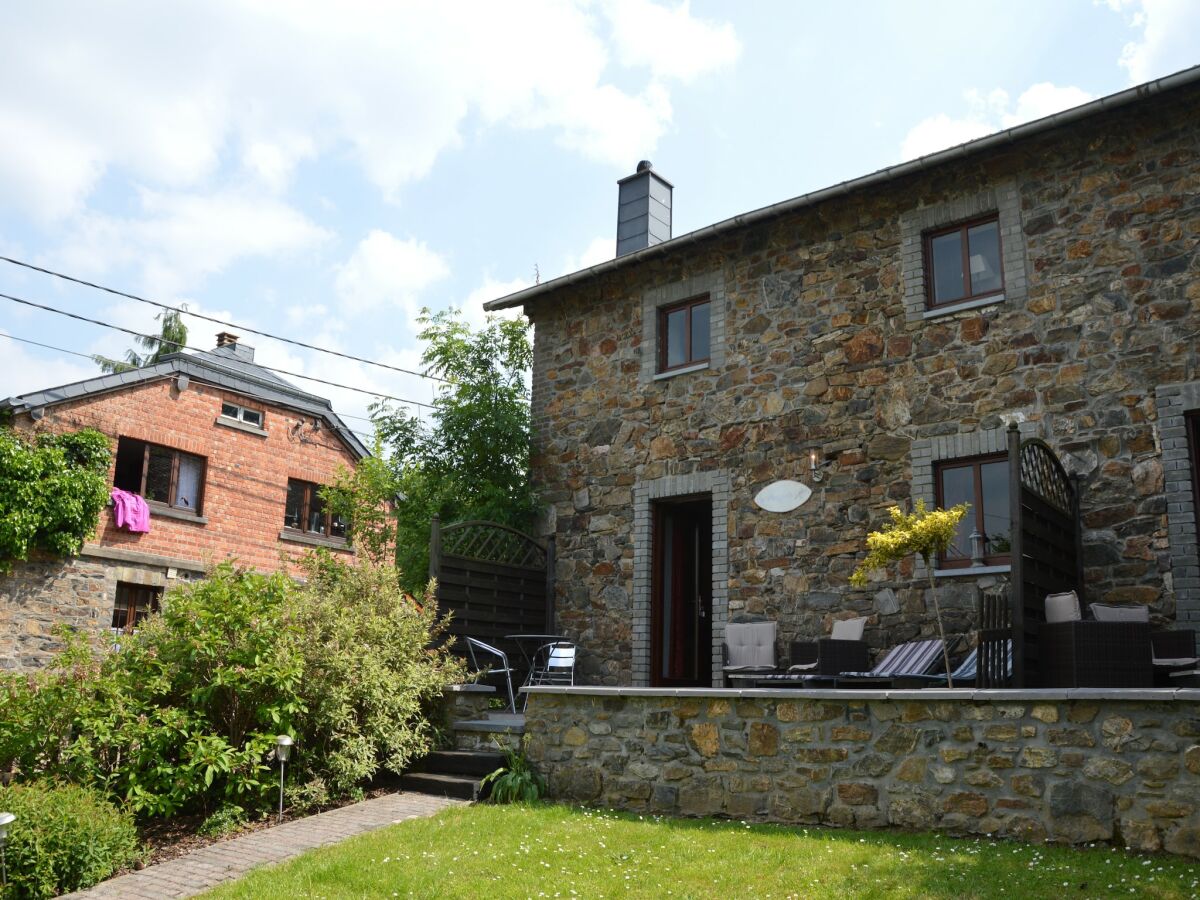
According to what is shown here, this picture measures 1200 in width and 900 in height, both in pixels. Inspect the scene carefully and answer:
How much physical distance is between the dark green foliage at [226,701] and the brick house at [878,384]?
11.2ft

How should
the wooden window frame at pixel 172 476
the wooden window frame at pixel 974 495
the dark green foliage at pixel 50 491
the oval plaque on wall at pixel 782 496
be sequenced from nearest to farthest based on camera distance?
the wooden window frame at pixel 974 495
the oval plaque on wall at pixel 782 496
the dark green foliage at pixel 50 491
the wooden window frame at pixel 172 476

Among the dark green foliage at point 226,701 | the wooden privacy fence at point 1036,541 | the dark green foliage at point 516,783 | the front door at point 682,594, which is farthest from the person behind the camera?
the front door at point 682,594

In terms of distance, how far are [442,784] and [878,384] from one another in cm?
525

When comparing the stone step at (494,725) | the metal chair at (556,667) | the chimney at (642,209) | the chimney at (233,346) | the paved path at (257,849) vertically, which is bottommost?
the paved path at (257,849)

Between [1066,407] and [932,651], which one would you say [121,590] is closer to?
[932,651]

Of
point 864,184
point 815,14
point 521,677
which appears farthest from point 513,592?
point 815,14

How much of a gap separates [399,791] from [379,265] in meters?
5.54

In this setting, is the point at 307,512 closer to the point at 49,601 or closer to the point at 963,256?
the point at 49,601

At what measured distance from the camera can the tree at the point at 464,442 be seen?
11.9 metres

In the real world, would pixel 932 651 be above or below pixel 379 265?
below

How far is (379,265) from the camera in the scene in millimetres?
10766

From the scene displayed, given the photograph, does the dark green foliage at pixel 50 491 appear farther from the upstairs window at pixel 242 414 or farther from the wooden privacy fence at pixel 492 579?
the wooden privacy fence at pixel 492 579

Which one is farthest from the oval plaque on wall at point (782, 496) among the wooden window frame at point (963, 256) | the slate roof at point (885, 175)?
the slate roof at point (885, 175)

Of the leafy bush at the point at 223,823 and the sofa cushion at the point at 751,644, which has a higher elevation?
the sofa cushion at the point at 751,644
